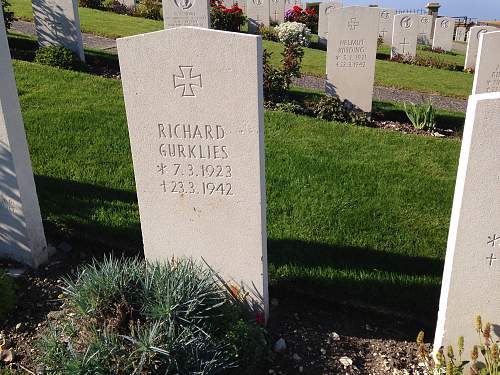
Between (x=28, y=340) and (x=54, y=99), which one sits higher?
(x=54, y=99)

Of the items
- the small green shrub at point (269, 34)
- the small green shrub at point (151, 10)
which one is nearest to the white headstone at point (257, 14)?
the small green shrub at point (269, 34)

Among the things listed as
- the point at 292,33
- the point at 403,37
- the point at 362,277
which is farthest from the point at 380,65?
the point at 362,277

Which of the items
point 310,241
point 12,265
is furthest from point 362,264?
point 12,265

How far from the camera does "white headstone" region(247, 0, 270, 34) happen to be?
19.4 meters

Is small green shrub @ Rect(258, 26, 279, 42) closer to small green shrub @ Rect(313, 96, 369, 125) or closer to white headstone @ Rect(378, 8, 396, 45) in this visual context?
white headstone @ Rect(378, 8, 396, 45)

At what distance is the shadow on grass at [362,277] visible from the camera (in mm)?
3818

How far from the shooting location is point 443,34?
63.7 ft

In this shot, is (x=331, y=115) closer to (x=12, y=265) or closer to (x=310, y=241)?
(x=310, y=241)

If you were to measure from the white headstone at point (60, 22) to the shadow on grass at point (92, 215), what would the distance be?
6.20 meters

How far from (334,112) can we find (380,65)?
23.1 feet

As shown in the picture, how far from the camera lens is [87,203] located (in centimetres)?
493

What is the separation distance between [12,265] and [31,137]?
265 centimetres

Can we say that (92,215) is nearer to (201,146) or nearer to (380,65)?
(201,146)

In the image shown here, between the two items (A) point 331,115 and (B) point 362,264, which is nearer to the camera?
(B) point 362,264
